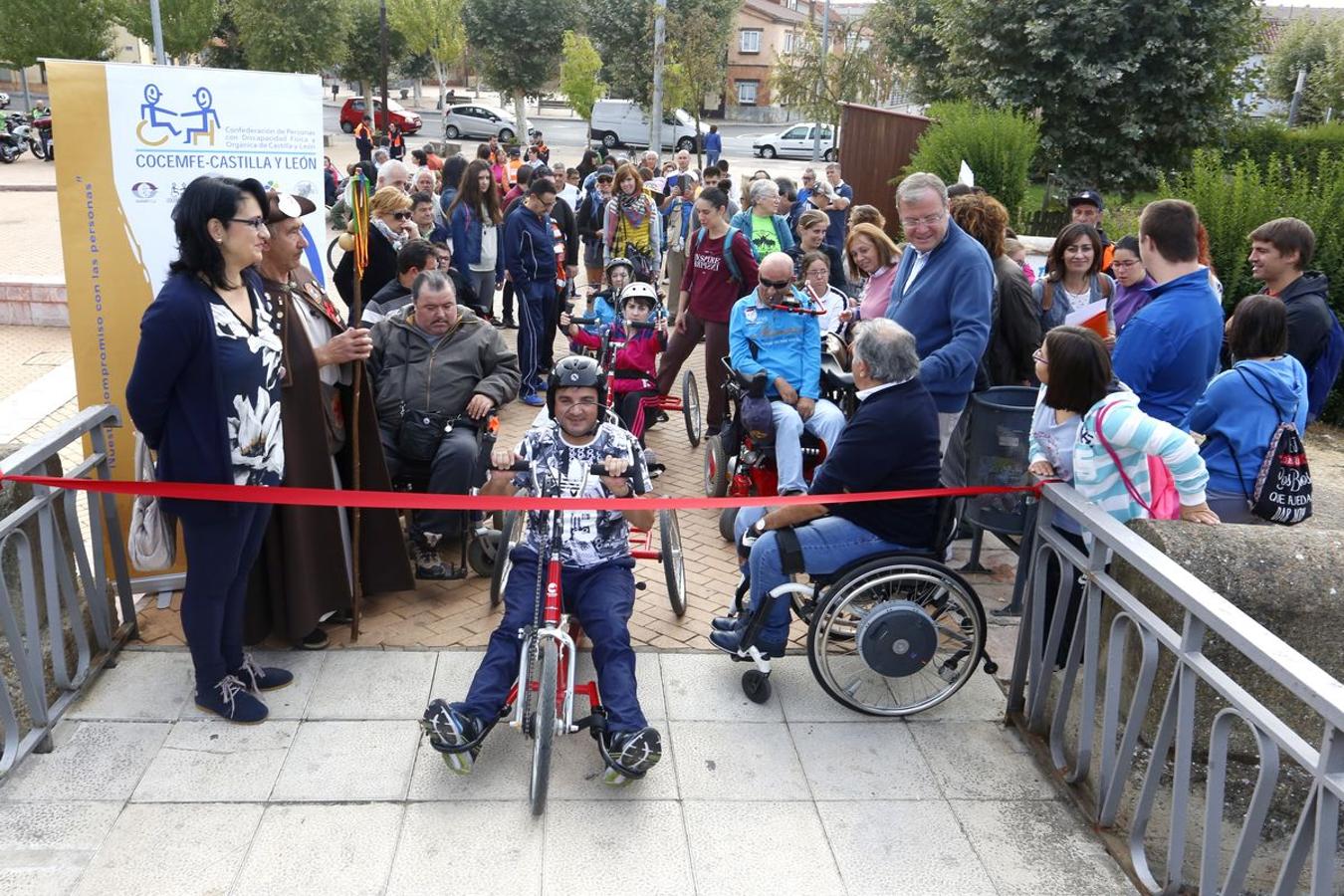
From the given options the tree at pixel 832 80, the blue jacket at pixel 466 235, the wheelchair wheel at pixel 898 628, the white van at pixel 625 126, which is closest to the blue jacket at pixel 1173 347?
the wheelchair wheel at pixel 898 628

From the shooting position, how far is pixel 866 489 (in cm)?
410

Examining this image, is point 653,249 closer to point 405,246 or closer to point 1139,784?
point 405,246

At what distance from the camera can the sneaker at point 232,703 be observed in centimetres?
399

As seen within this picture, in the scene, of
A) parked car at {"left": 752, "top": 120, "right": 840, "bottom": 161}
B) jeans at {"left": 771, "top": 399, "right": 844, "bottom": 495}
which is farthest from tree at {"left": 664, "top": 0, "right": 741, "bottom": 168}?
jeans at {"left": 771, "top": 399, "right": 844, "bottom": 495}

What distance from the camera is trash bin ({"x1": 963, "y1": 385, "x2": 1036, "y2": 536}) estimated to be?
4.84m

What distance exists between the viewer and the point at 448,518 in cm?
544

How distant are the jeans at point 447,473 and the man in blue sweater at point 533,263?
3.18 m

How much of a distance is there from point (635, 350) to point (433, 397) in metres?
2.06

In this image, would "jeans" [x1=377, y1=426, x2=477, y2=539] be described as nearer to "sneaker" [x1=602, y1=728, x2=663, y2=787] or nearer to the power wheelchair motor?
the power wheelchair motor

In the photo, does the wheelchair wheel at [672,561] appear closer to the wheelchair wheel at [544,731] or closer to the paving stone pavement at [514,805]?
the paving stone pavement at [514,805]

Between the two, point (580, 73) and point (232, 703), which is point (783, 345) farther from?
point (580, 73)

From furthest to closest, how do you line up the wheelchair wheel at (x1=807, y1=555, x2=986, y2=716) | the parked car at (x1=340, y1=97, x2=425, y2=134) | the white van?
the white van
the parked car at (x1=340, y1=97, x2=425, y2=134)
the wheelchair wheel at (x1=807, y1=555, x2=986, y2=716)

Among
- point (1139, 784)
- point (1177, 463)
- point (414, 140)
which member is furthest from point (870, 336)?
point (414, 140)

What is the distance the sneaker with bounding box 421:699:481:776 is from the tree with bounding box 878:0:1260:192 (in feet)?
45.4
